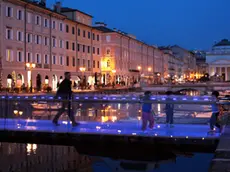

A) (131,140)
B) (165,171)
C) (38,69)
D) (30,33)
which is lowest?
(165,171)

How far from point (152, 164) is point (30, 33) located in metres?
48.4

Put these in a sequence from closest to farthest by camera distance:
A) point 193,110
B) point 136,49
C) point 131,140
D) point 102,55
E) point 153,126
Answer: point 131,140, point 153,126, point 193,110, point 102,55, point 136,49

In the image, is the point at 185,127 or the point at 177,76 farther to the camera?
the point at 177,76

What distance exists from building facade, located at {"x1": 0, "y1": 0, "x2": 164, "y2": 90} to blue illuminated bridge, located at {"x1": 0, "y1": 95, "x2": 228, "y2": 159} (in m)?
36.9

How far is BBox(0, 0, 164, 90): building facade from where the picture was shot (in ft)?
186

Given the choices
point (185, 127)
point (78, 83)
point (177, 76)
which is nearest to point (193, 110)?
point (185, 127)

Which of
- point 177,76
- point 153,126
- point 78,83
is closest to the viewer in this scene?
point 153,126

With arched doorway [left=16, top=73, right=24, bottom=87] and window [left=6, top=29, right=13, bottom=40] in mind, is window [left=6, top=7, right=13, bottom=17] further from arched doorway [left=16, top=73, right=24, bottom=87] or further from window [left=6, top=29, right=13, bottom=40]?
arched doorway [left=16, top=73, right=24, bottom=87]

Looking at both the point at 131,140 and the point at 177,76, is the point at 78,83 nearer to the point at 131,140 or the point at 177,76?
the point at 131,140

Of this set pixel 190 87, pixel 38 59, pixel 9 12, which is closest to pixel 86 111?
pixel 9 12

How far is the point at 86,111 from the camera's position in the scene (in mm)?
18594

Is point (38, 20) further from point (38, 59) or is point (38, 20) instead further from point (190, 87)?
point (190, 87)

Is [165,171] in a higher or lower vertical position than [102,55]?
lower

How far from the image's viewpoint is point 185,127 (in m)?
17.1
